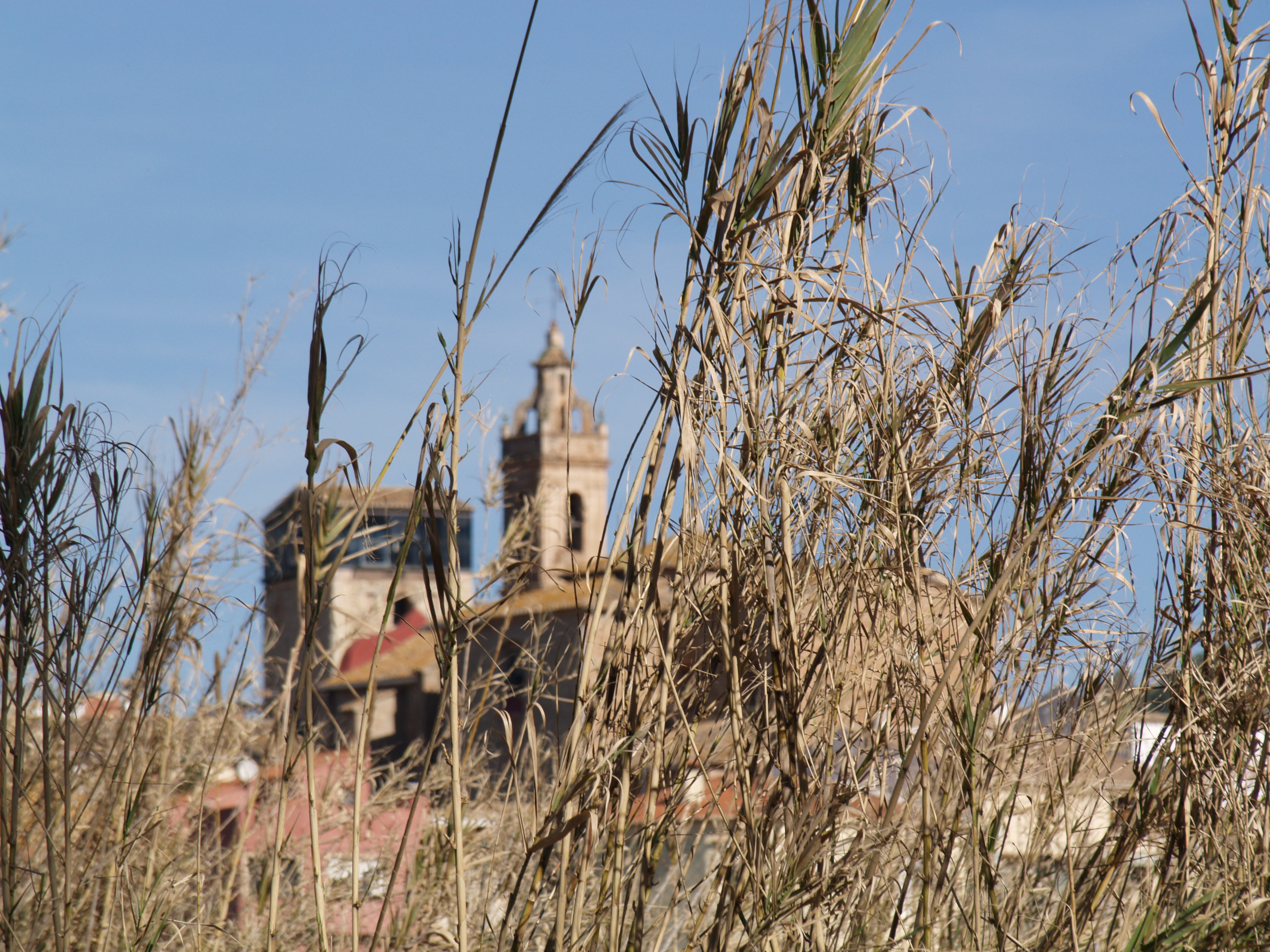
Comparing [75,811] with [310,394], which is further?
[75,811]

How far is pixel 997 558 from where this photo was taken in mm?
1796

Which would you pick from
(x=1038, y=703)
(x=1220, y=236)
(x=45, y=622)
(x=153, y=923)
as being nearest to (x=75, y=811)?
(x=153, y=923)

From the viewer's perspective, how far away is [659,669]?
1541mm

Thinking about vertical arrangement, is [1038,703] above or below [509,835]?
above

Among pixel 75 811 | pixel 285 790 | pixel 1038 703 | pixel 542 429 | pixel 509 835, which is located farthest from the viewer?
pixel 542 429

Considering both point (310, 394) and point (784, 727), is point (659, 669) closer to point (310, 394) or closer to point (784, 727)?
point (784, 727)

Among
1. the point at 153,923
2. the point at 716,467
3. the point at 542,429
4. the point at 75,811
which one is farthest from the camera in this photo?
the point at 542,429

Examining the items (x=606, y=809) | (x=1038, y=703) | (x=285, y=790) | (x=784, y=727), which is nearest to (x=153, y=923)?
(x=285, y=790)

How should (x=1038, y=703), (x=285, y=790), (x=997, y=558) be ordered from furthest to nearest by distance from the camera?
(x=1038, y=703) → (x=997, y=558) → (x=285, y=790)

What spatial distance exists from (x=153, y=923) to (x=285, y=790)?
0.93 m

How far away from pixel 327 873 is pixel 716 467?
10.2 ft

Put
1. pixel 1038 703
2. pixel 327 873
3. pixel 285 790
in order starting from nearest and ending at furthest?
pixel 285 790
pixel 1038 703
pixel 327 873

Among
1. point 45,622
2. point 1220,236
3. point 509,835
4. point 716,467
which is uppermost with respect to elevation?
point 1220,236

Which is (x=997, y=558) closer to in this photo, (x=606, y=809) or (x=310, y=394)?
(x=606, y=809)
